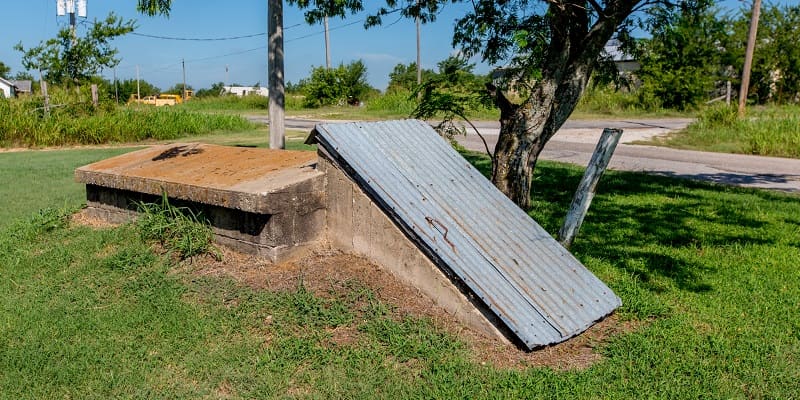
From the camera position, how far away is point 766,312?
4.13 m

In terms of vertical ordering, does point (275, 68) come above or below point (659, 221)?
above

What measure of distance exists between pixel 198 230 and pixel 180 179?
0.53 m

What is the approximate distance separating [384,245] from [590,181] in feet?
4.74

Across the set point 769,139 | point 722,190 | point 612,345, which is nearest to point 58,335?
point 612,345

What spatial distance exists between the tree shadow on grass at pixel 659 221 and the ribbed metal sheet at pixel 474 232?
905 millimetres

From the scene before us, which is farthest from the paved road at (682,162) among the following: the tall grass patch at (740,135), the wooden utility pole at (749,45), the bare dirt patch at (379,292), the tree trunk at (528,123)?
the bare dirt patch at (379,292)

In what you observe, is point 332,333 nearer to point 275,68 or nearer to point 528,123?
point 528,123

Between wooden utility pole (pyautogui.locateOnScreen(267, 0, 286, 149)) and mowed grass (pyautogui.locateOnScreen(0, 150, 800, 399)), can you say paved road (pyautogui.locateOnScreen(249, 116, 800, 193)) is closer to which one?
wooden utility pole (pyautogui.locateOnScreen(267, 0, 286, 149))

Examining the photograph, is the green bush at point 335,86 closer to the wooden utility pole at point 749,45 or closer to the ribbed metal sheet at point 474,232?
the wooden utility pole at point 749,45

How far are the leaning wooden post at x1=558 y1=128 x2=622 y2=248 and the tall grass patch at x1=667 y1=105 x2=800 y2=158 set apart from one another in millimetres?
11328

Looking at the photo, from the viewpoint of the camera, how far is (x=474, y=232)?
4.18m

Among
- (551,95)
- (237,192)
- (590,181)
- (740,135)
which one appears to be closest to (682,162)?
(740,135)

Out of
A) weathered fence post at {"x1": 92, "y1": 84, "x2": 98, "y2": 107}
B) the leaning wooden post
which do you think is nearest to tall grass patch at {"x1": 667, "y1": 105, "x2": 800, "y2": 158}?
the leaning wooden post

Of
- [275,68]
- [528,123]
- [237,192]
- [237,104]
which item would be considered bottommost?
[237,192]
